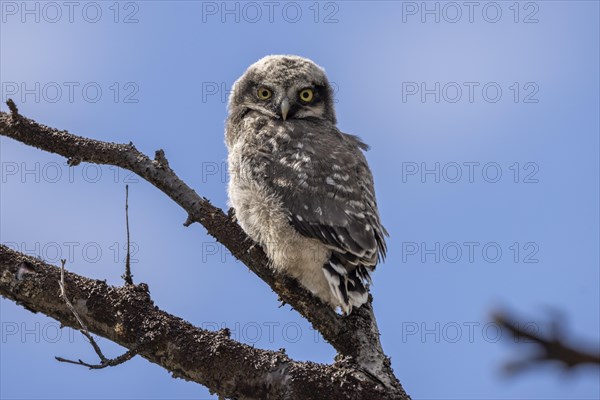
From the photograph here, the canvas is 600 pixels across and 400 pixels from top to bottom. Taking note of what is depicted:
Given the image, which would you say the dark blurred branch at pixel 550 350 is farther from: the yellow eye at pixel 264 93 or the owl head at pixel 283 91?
the yellow eye at pixel 264 93

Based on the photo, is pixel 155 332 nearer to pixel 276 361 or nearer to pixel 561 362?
pixel 276 361

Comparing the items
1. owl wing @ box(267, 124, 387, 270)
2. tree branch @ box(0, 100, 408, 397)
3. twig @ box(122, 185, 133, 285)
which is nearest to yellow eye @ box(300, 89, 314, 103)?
owl wing @ box(267, 124, 387, 270)

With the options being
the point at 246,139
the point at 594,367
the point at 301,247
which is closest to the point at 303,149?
the point at 246,139

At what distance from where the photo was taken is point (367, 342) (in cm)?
400

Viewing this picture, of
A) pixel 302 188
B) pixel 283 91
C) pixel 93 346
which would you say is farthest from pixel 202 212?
pixel 283 91

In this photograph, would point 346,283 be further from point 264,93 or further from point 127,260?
point 264,93

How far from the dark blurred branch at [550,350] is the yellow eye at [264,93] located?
5491mm

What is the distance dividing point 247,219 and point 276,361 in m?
1.37

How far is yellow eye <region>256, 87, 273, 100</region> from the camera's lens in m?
5.92

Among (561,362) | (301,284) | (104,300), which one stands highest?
(301,284)

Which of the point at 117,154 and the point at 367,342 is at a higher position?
the point at 117,154

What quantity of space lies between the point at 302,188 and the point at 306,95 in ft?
5.31

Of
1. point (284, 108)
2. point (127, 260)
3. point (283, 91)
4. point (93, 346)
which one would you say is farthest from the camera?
point (283, 91)

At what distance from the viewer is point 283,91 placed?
586 cm
